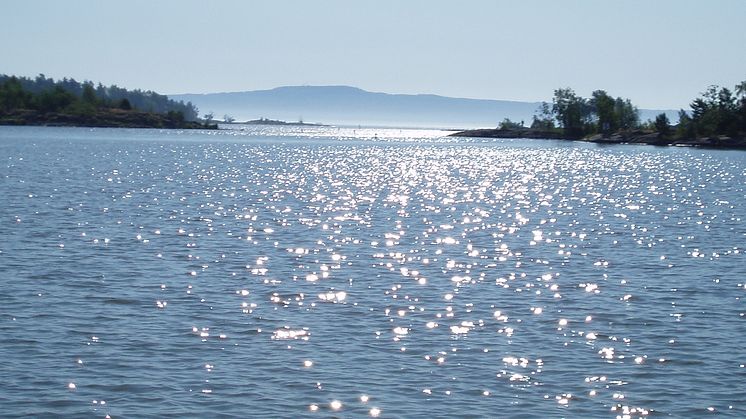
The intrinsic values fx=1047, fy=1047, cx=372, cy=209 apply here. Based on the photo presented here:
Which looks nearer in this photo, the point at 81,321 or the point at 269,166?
the point at 81,321

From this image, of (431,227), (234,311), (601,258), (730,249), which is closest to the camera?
(234,311)

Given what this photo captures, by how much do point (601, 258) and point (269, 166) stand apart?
78548mm

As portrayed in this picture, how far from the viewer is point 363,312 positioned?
25734mm

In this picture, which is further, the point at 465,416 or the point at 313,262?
the point at 313,262

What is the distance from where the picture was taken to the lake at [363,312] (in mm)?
18625

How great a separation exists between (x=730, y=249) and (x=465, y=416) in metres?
26.7

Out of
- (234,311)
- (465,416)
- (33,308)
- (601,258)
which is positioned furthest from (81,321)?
(601,258)

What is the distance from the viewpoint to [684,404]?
18500 millimetres

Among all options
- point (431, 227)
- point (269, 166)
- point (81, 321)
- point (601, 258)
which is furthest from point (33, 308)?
point (269, 166)

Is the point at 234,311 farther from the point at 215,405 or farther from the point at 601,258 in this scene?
the point at 601,258

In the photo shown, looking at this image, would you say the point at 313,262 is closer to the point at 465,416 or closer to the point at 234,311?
the point at 234,311

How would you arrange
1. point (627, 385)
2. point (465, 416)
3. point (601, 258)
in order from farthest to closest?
point (601, 258) < point (627, 385) < point (465, 416)

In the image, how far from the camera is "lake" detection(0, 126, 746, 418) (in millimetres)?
18625

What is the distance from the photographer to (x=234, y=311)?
25531 mm
